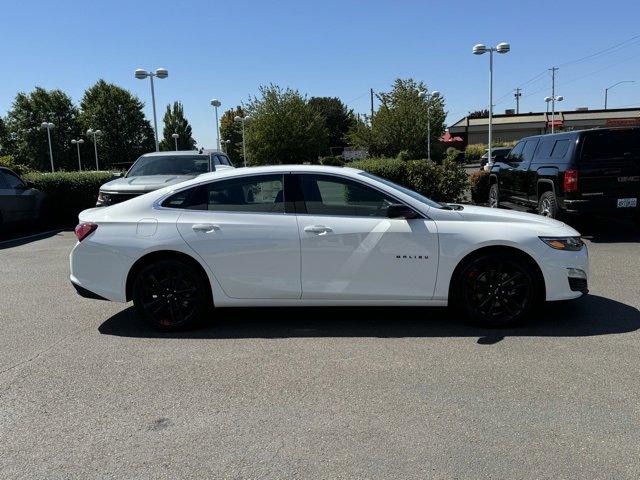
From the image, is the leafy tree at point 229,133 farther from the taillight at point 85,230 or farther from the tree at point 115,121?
the taillight at point 85,230

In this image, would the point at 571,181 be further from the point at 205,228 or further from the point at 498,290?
the point at 205,228

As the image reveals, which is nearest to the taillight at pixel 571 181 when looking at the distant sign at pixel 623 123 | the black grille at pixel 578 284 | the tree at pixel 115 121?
the distant sign at pixel 623 123

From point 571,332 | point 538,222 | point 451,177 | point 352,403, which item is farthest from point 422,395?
point 451,177

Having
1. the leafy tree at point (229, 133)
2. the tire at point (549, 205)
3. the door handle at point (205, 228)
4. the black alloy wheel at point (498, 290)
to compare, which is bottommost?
the black alloy wheel at point (498, 290)

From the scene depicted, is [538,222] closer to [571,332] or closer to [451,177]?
[571,332]

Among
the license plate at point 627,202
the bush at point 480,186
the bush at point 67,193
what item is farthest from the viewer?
the bush at point 480,186

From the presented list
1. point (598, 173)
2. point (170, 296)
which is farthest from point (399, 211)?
point (598, 173)

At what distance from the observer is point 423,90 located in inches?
1574

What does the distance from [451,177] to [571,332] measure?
914 cm

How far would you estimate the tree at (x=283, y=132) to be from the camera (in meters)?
32.9

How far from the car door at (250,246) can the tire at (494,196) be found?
31.1ft

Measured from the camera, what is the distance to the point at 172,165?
11.5 m

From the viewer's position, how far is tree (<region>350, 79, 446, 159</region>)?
123ft

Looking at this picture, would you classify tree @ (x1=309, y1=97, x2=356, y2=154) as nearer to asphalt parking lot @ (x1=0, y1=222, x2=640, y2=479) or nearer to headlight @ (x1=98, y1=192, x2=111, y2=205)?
headlight @ (x1=98, y1=192, x2=111, y2=205)
